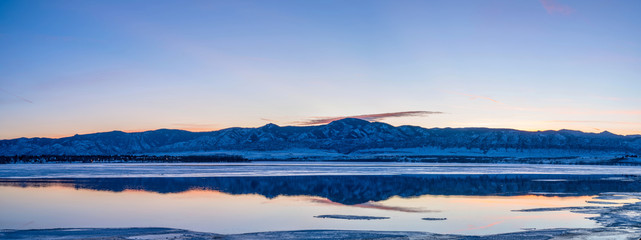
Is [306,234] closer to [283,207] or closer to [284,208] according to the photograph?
[284,208]

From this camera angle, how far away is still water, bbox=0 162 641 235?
18.2 metres

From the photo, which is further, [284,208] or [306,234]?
[284,208]

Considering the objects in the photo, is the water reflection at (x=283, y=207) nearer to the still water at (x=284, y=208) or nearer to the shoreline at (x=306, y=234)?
the still water at (x=284, y=208)

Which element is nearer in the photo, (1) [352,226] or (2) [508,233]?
(2) [508,233]

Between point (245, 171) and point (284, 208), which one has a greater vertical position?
point (245, 171)

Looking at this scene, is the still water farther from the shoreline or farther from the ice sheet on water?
the ice sheet on water

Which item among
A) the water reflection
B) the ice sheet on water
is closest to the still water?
the water reflection

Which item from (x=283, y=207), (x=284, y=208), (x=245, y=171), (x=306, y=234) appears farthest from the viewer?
(x=245, y=171)

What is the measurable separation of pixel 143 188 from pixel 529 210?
2265cm

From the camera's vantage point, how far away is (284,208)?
23.4m

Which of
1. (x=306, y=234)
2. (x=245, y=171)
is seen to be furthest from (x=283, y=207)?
(x=245, y=171)

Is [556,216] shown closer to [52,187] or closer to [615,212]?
[615,212]

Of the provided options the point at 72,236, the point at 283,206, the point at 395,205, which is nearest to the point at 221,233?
the point at 72,236

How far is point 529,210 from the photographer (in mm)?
22734
